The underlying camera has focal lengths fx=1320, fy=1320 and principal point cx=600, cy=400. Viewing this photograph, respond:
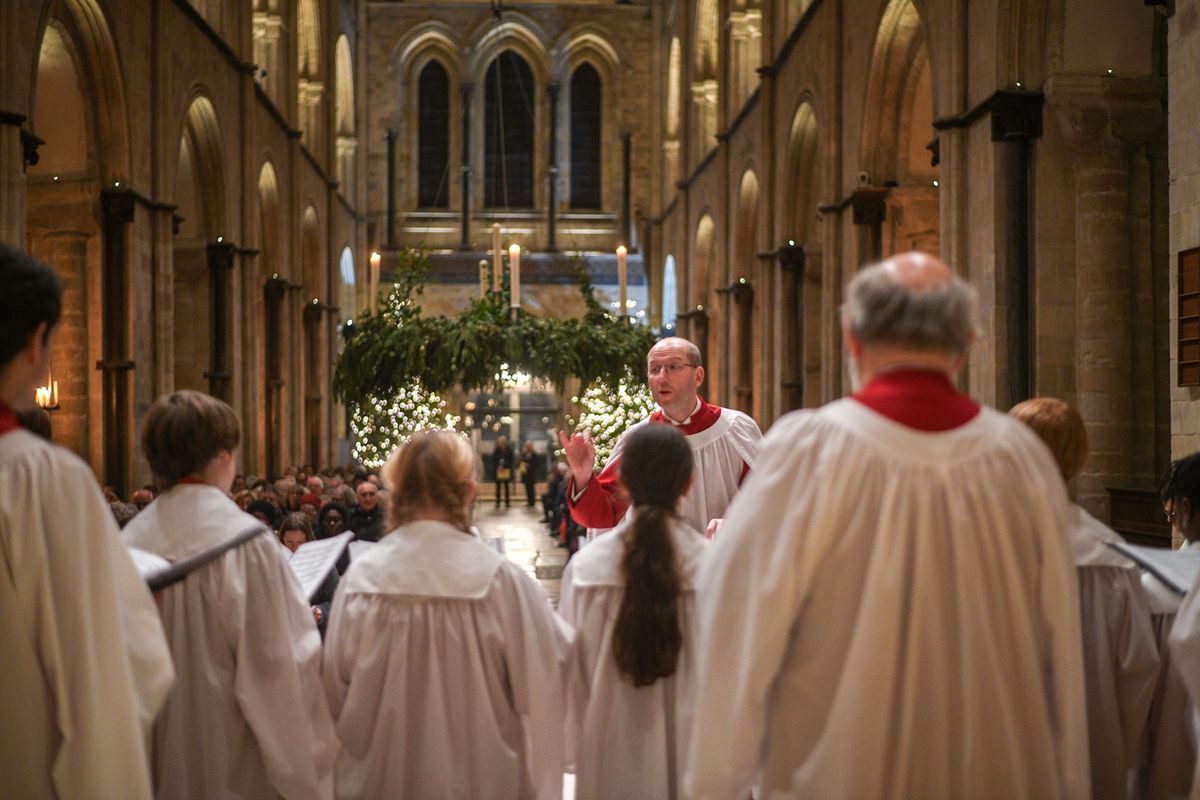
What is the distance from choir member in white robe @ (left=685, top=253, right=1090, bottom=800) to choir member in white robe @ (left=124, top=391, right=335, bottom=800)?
1.34m

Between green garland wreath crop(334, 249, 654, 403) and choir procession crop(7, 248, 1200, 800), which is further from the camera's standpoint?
green garland wreath crop(334, 249, 654, 403)

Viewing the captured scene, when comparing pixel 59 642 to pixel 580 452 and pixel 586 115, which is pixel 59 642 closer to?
pixel 580 452

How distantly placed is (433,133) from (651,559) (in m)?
28.5

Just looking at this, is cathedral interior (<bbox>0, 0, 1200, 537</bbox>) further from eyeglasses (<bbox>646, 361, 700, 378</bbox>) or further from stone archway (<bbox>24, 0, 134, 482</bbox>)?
eyeglasses (<bbox>646, 361, 700, 378</bbox>)

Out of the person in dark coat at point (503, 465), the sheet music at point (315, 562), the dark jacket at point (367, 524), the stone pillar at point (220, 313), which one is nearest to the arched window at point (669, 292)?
the person in dark coat at point (503, 465)

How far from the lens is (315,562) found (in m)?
3.95

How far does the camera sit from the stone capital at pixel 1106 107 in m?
8.89

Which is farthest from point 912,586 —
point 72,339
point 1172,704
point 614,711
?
point 72,339

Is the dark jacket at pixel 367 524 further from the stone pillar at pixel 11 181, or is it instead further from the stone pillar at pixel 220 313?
the stone pillar at pixel 220 313

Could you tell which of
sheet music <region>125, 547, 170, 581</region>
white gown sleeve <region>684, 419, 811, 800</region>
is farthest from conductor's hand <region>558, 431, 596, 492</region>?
white gown sleeve <region>684, 419, 811, 800</region>

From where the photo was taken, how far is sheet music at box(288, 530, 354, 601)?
3740 mm

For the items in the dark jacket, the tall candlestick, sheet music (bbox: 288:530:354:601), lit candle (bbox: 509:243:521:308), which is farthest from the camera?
the tall candlestick

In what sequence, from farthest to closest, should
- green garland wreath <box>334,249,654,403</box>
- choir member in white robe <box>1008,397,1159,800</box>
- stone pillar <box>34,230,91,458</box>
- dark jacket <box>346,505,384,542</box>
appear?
stone pillar <box>34,230,91,458</box> < green garland wreath <box>334,249,654,403</box> < dark jacket <box>346,505,384,542</box> < choir member in white robe <box>1008,397,1159,800</box>

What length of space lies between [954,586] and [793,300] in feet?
48.7
